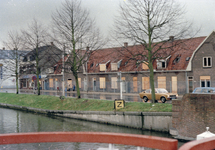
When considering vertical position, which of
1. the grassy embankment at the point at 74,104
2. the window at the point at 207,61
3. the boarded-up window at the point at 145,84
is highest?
the window at the point at 207,61

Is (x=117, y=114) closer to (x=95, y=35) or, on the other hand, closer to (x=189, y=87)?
(x=95, y=35)

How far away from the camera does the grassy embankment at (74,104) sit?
2069cm


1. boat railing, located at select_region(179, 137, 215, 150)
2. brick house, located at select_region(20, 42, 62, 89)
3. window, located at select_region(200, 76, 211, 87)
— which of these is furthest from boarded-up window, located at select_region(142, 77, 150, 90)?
boat railing, located at select_region(179, 137, 215, 150)

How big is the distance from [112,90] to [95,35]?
16.0 meters

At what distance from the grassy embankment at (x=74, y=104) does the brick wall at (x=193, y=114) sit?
1813mm

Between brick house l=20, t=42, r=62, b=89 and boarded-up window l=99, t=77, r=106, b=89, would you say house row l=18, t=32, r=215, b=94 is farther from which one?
brick house l=20, t=42, r=62, b=89

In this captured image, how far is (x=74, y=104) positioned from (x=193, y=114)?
48.9 ft

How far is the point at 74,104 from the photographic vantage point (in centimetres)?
2786

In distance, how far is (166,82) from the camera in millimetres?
37594

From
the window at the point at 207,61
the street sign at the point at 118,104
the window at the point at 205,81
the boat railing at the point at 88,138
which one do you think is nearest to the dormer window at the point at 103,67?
the window at the point at 205,81

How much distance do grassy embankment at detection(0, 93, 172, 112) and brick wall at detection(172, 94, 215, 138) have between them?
1813 mm

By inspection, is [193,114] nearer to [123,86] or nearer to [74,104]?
[74,104]

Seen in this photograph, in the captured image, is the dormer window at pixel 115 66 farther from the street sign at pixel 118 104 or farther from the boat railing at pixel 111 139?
the boat railing at pixel 111 139

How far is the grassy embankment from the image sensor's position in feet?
67.9
